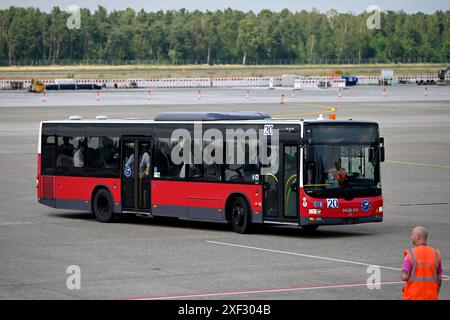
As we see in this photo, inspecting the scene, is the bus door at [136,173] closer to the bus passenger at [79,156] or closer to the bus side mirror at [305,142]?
the bus passenger at [79,156]

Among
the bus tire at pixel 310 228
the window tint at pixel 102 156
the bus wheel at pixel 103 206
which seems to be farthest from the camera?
the window tint at pixel 102 156

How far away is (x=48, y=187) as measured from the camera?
2828cm

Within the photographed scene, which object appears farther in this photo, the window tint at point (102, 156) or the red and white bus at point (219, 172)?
the window tint at point (102, 156)

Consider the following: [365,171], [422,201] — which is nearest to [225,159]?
[365,171]

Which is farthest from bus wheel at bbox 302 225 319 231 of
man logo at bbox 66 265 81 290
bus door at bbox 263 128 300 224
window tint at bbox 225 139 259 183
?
man logo at bbox 66 265 81 290

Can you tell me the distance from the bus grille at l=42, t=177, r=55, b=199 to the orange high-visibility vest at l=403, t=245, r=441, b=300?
1702cm

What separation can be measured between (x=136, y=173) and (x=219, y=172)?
2544 mm

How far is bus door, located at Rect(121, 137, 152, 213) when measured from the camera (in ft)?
85.8

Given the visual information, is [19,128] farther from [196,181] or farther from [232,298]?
[232,298]

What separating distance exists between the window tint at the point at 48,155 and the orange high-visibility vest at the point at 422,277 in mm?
17285

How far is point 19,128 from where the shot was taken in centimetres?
5888

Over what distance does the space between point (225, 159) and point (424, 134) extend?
1218 inches

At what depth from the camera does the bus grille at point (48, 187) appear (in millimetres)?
28156

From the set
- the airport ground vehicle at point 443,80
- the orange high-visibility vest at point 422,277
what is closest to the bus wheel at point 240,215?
the orange high-visibility vest at point 422,277
